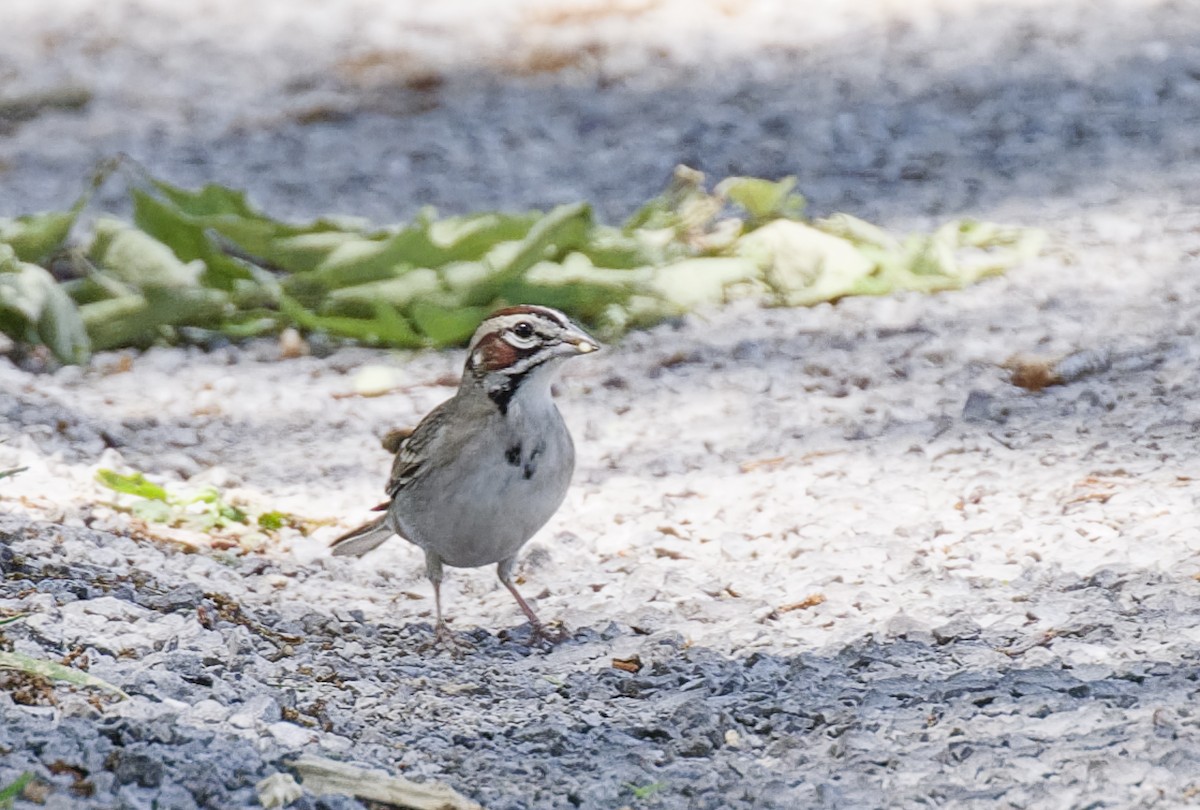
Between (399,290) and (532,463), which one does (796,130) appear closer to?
(399,290)

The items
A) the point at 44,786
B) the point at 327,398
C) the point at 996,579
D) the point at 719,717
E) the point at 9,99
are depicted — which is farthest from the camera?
the point at 9,99

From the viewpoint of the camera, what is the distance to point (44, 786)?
2672 millimetres

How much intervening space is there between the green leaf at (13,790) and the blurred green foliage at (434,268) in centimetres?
365

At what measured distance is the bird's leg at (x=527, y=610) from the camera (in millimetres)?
3998

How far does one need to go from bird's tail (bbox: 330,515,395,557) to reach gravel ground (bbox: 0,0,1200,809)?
0.11 m

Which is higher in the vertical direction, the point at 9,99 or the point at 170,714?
the point at 170,714

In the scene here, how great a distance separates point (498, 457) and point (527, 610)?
1.22 feet

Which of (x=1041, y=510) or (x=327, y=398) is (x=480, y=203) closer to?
(x=327, y=398)

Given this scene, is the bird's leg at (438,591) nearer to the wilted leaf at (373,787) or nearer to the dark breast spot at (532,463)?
the dark breast spot at (532,463)

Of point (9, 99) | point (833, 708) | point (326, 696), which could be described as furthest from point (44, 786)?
point (9, 99)

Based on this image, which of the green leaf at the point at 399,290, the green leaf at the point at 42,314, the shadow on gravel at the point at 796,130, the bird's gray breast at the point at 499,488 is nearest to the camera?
the bird's gray breast at the point at 499,488

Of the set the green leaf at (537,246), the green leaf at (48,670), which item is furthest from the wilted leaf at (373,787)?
the green leaf at (537,246)

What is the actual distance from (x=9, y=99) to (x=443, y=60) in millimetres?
2541

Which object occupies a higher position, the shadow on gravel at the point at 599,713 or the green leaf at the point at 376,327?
the shadow on gravel at the point at 599,713
